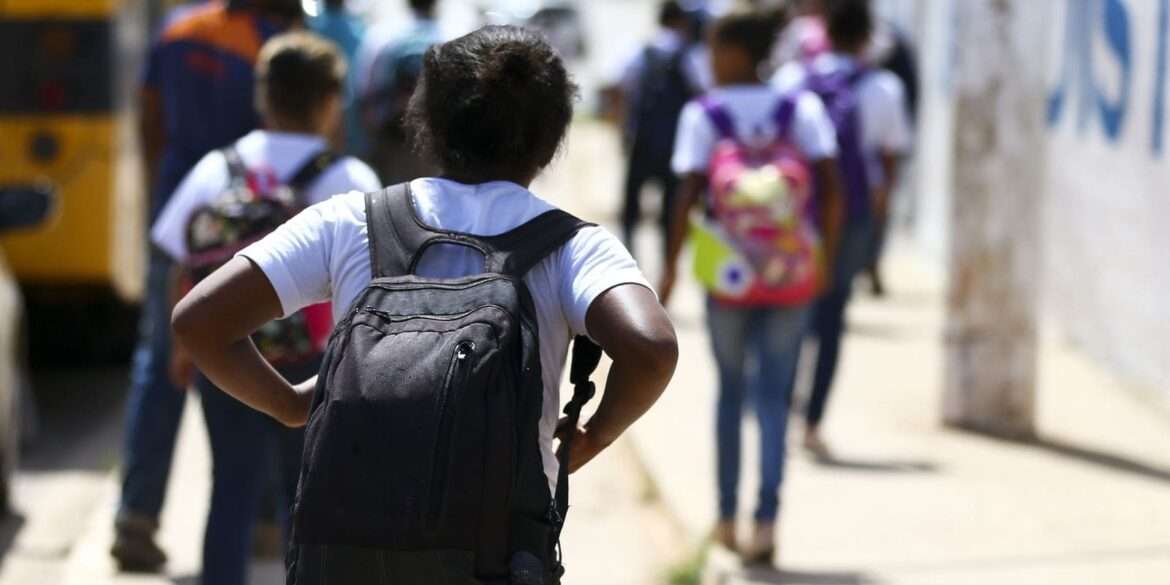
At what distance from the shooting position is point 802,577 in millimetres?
5969

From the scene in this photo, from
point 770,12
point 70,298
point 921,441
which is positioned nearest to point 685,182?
point 770,12

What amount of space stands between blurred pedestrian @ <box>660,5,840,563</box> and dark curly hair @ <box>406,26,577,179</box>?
2628 millimetres

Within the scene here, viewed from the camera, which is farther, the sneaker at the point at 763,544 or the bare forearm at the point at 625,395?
the sneaker at the point at 763,544

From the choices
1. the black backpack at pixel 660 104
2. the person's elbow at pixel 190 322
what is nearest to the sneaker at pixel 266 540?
the person's elbow at pixel 190 322

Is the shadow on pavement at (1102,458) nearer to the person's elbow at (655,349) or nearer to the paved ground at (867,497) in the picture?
the paved ground at (867,497)

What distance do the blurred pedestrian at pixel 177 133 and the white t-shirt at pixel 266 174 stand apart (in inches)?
37.7

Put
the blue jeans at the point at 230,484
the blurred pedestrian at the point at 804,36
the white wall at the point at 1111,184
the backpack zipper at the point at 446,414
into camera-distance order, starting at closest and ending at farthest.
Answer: the backpack zipper at the point at 446,414 → the blue jeans at the point at 230,484 → the white wall at the point at 1111,184 → the blurred pedestrian at the point at 804,36

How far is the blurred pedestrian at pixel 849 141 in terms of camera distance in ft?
25.3

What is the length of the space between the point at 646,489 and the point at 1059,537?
168 centimetres

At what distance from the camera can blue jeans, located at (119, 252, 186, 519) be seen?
591cm

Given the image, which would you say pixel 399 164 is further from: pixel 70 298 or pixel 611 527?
pixel 611 527

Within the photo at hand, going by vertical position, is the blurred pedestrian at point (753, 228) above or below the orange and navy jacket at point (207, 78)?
below

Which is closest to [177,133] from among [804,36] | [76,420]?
[76,420]

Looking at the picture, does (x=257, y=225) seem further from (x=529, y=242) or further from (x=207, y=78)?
(x=529, y=242)
